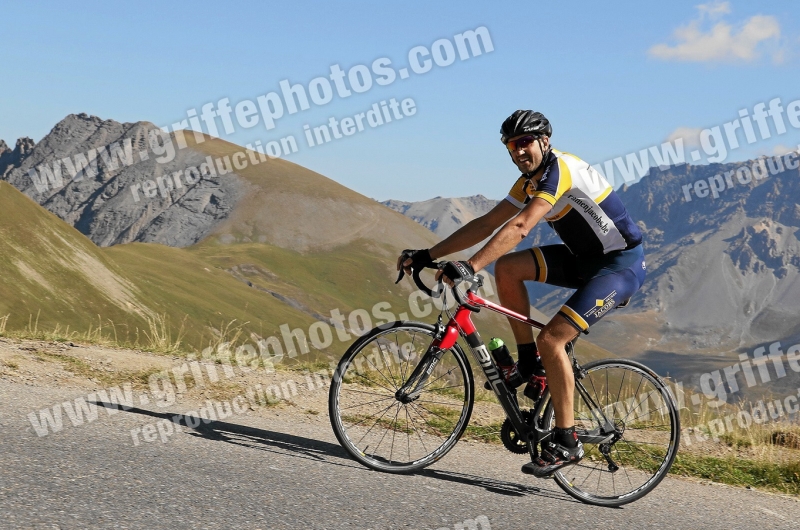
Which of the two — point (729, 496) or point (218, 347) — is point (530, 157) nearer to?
point (729, 496)

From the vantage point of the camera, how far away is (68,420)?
5562mm

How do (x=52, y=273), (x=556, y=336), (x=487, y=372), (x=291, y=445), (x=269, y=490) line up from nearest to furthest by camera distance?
(x=269, y=490) < (x=556, y=336) < (x=487, y=372) < (x=291, y=445) < (x=52, y=273)

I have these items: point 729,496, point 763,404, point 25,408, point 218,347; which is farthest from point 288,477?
point 763,404

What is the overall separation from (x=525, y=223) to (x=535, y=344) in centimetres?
93

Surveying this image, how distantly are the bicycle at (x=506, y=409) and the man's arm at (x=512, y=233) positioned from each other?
0.42m

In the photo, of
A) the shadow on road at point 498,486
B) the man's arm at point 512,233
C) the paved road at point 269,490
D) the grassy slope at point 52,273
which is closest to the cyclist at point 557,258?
the man's arm at point 512,233

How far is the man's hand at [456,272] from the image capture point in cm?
486

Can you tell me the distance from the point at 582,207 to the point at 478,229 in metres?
0.90

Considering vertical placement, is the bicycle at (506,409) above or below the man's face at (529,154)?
below

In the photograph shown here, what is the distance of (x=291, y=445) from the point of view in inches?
221

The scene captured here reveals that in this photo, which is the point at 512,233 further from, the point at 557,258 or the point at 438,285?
the point at 557,258

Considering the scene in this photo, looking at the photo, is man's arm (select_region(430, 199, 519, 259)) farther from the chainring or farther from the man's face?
the chainring

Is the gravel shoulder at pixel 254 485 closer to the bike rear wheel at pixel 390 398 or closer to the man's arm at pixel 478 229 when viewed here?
the bike rear wheel at pixel 390 398

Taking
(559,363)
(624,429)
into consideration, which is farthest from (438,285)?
(624,429)
